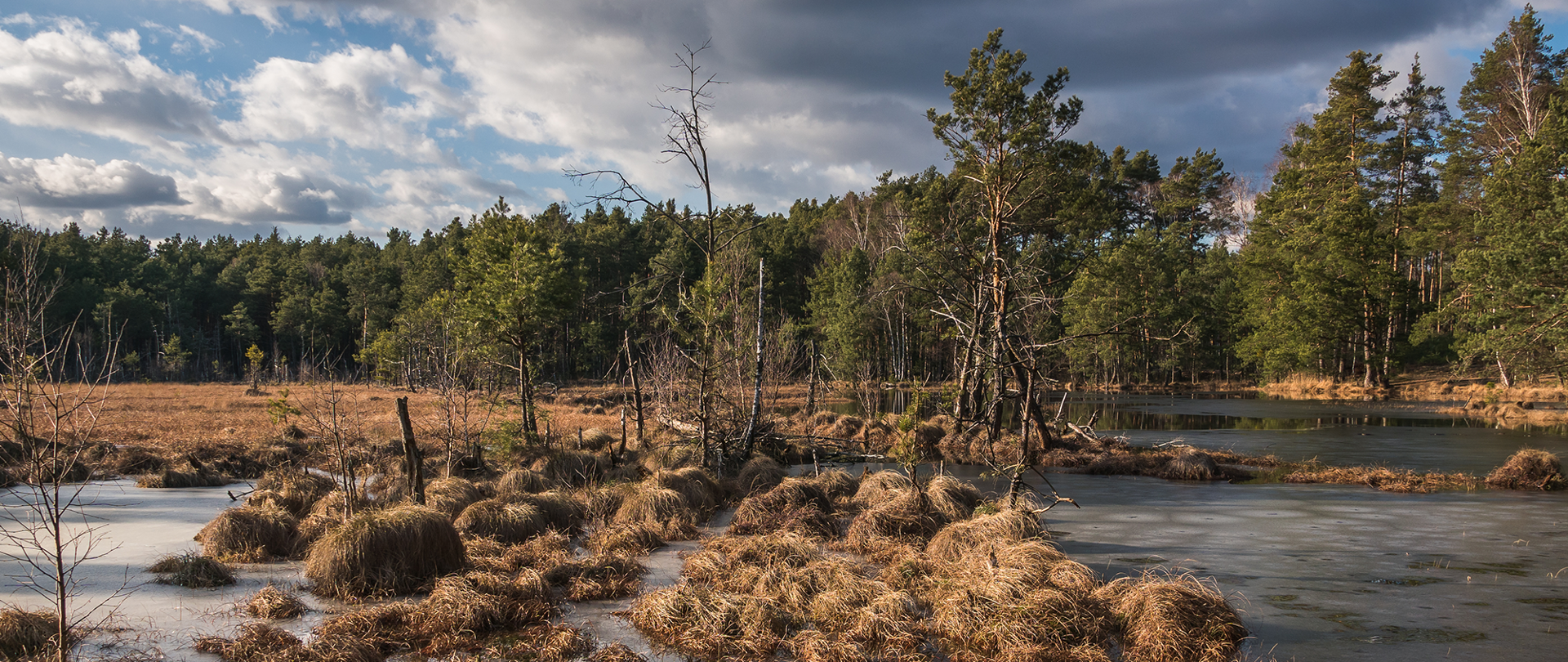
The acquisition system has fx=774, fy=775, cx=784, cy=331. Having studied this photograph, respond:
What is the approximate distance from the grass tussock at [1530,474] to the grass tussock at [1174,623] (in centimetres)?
1445

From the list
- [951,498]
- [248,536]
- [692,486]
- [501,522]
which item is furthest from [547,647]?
[951,498]

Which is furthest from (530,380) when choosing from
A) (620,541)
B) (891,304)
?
(891,304)

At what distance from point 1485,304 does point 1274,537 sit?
32.5 meters

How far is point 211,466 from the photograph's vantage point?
17297mm

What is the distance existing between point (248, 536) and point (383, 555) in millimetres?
2990

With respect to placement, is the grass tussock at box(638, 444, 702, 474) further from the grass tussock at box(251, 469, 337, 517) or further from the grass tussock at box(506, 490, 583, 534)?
the grass tussock at box(251, 469, 337, 517)

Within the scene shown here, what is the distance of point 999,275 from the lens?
717 inches

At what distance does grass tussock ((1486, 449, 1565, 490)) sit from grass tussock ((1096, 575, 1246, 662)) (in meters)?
14.4

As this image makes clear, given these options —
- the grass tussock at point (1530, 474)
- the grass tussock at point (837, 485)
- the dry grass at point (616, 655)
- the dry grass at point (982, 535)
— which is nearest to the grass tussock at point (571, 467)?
the grass tussock at point (837, 485)

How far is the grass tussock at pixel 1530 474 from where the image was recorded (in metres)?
16.7

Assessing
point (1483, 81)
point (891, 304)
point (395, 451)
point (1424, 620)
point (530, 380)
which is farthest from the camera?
point (891, 304)

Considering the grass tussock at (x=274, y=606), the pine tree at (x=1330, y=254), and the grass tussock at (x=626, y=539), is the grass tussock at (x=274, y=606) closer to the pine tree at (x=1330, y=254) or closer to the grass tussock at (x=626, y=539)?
the grass tussock at (x=626, y=539)

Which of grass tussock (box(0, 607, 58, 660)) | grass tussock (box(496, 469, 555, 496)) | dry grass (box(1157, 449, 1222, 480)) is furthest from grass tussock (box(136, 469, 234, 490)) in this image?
dry grass (box(1157, 449, 1222, 480))

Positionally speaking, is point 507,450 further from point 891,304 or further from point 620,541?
point 891,304
